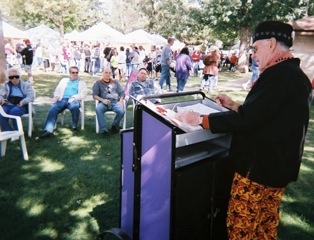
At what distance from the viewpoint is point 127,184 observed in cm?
259

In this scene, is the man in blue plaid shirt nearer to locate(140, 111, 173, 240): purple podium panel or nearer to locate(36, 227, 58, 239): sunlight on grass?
locate(36, 227, 58, 239): sunlight on grass

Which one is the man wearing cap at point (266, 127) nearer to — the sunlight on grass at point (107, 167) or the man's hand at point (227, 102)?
the man's hand at point (227, 102)

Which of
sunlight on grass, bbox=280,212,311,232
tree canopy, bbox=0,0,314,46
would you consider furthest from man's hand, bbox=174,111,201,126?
tree canopy, bbox=0,0,314,46

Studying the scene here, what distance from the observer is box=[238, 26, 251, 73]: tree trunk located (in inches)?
859

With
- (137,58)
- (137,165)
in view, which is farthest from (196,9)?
(137,165)

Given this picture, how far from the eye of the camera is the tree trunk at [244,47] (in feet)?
71.6

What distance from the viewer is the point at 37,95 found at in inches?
414

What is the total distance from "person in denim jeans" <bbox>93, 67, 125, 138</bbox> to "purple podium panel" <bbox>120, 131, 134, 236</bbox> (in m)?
3.99

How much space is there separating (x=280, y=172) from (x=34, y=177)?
3472 mm

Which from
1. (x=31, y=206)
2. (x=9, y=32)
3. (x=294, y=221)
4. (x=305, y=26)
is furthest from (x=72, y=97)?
(x=9, y=32)

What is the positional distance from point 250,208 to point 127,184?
1.00m

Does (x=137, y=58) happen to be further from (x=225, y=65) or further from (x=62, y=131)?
(x=225, y=65)

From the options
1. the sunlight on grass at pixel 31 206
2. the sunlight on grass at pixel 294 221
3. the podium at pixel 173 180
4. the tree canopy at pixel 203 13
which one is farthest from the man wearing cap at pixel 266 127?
the tree canopy at pixel 203 13

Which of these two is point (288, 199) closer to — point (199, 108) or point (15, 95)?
point (199, 108)
